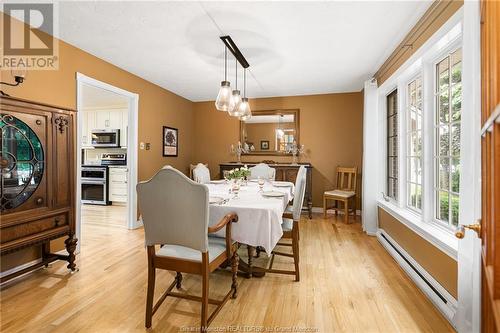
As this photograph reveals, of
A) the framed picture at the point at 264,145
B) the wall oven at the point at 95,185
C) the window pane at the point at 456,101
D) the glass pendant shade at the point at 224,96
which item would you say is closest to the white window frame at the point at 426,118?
the window pane at the point at 456,101

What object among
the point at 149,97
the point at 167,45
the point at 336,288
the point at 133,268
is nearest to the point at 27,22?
the point at 167,45

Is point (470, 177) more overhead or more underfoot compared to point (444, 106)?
more underfoot

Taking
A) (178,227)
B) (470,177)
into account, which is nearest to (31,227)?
(178,227)

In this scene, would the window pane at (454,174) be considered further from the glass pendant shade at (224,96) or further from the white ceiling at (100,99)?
the white ceiling at (100,99)

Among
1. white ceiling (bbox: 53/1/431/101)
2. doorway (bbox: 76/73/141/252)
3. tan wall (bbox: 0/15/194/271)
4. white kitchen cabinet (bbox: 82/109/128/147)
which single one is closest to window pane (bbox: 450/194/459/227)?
white ceiling (bbox: 53/1/431/101)

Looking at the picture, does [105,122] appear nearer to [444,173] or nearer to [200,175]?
[200,175]

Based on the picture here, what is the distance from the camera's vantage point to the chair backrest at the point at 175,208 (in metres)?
1.49

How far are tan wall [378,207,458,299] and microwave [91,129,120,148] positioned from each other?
5.66 meters

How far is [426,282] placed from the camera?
6.66 ft

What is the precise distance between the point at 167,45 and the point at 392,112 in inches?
119

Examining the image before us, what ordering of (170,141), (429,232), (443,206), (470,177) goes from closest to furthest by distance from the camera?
(470,177)
(429,232)
(443,206)
(170,141)

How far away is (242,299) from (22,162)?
83.1 inches

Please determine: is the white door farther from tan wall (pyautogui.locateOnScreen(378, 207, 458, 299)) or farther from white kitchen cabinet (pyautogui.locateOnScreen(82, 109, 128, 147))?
white kitchen cabinet (pyautogui.locateOnScreen(82, 109, 128, 147))

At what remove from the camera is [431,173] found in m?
2.25
